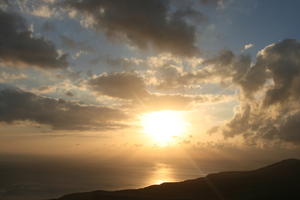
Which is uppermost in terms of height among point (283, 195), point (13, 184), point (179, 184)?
point (13, 184)

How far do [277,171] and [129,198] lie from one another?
35209 millimetres

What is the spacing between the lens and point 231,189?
191 ft

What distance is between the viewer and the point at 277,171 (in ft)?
200

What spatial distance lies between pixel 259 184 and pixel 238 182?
19.5ft

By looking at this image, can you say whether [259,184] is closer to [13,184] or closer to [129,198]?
[129,198]

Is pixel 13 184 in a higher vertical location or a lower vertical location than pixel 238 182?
higher

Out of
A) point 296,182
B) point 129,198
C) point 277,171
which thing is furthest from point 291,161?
point 129,198

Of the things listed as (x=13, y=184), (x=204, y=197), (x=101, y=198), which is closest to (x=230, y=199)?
(x=204, y=197)

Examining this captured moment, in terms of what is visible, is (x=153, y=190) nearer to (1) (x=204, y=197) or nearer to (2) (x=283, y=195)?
(1) (x=204, y=197)

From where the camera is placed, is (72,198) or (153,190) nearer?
(72,198)

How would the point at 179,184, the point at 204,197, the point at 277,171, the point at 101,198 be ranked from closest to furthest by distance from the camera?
the point at 101,198 < the point at 204,197 < the point at 277,171 < the point at 179,184

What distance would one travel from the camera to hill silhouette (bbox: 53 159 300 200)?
48.6 metres

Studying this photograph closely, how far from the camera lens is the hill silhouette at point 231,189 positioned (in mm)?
48594

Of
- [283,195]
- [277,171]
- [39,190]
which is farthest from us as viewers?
[39,190]
